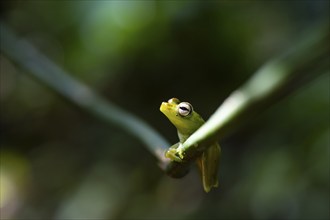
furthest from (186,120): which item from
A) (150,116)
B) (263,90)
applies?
(150,116)

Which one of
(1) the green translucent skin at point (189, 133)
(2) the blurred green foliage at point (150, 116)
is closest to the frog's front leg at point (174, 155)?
(1) the green translucent skin at point (189, 133)

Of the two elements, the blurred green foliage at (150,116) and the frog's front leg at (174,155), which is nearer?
the frog's front leg at (174,155)

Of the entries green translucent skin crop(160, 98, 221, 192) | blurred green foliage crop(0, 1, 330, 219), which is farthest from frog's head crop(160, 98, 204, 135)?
blurred green foliage crop(0, 1, 330, 219)

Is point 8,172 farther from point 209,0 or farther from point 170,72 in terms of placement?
point 209,0

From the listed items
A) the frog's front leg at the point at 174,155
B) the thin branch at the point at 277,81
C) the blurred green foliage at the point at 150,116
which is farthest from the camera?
the blurred green foliage at the point at 150,116

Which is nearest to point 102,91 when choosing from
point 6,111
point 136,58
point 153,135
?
point 136,58

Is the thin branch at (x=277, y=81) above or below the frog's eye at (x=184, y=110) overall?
below

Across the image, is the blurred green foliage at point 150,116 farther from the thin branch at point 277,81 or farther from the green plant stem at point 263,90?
the thin branch at point 277,81
